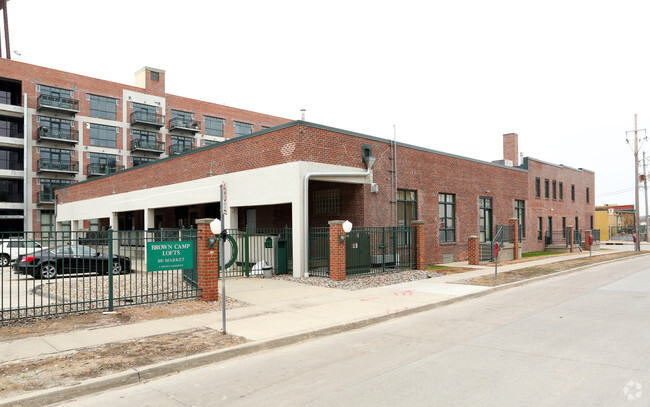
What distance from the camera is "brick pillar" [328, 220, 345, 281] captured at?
1507 cm

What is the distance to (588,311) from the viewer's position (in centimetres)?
1033

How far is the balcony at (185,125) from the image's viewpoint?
55375mm

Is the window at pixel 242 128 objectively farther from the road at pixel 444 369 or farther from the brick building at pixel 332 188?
the road at pixel 444 369

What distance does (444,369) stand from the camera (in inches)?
242

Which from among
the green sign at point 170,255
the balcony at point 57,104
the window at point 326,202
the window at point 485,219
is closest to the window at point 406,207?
the window at point 326,202

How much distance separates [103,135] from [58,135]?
16.2ft

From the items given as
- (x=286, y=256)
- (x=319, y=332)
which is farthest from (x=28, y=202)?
(x=319, y=332)

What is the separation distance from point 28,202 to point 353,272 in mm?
42293

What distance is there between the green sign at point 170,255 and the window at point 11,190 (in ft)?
144

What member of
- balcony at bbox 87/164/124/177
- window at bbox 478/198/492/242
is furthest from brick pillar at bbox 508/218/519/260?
balcony at bbox 87/164/124/177

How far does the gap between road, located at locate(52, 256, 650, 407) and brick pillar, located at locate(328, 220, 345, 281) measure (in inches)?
209

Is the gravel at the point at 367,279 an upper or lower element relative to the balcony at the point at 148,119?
lower

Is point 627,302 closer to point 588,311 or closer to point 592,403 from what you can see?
point 588,311

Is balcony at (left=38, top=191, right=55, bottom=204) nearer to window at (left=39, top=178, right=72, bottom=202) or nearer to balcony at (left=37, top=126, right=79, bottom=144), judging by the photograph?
window at (left=39, top=178, right=72, bottom=202)
